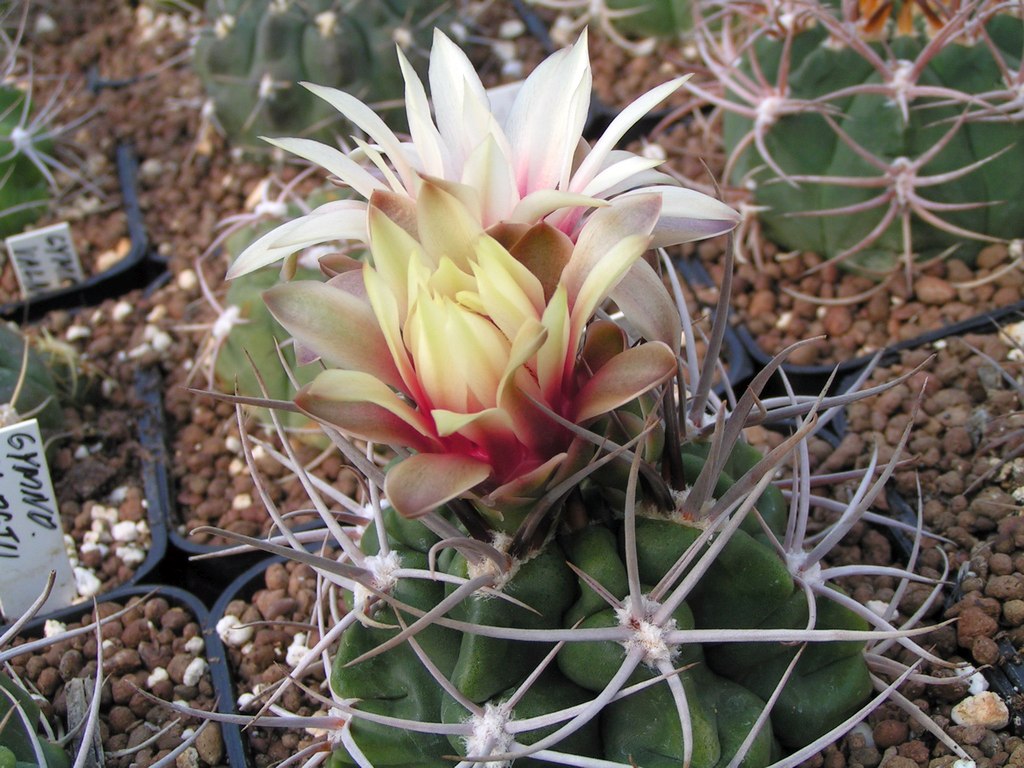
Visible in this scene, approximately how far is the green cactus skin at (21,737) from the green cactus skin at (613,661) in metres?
0.33

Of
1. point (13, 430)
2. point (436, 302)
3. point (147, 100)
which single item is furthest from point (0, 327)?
point (436, 302)

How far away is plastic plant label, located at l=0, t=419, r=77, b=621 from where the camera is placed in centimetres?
119

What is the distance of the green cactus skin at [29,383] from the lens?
1.48m

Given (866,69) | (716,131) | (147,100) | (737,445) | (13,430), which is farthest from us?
(147,100)

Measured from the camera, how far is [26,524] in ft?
4.03

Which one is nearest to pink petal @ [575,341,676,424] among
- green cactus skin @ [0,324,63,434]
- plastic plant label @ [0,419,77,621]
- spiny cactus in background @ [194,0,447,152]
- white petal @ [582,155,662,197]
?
white petal @ [582,155,662,197]

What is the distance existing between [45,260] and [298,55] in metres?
0.58

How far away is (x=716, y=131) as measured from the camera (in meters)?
1.90

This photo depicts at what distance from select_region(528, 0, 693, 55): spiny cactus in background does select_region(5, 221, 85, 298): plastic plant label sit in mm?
1037

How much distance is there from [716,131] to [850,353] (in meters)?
0.58

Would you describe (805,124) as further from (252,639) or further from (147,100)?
(147,100)

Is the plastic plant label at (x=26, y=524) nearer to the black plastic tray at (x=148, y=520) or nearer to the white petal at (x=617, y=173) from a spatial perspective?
the black plastic tray at (x=148, y=520)

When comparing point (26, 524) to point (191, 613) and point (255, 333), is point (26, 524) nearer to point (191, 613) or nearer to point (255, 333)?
point (191, 613)

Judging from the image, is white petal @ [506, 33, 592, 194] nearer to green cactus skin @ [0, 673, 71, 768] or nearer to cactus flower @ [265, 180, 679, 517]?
cactus flower @ [265, 180, 679, 517]
